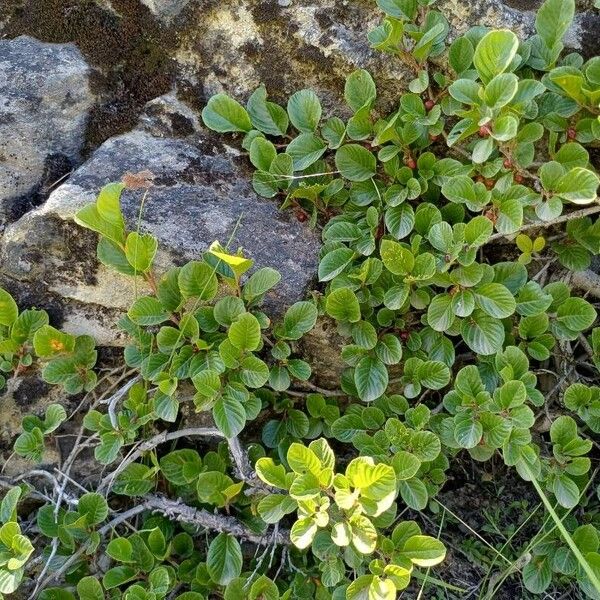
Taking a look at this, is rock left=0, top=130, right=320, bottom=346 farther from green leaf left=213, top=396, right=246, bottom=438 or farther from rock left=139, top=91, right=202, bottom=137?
green leaf left=213, top=396, right=246, bottom=438

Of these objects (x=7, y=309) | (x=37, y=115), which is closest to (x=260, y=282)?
(x=7, y=309)

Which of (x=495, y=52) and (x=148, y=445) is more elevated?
(x=495, y=52)

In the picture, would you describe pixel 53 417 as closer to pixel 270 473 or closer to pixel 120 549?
pixel 120 549

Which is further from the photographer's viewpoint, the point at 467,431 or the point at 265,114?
the point at 265,114

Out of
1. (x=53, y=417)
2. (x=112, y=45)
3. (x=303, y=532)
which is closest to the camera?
(x=303, y=532)

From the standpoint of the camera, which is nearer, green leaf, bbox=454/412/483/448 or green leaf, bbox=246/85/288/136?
green leaf, bbox=454/412/483/448

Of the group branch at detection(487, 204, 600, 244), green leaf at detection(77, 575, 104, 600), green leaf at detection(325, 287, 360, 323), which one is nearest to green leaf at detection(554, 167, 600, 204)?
branch at detection(487, 204, 600, 244)

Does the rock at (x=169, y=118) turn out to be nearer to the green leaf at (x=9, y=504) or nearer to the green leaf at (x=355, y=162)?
the green leaf at (x=355, y=162)

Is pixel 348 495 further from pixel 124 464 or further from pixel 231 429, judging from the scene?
pixel 124 464
